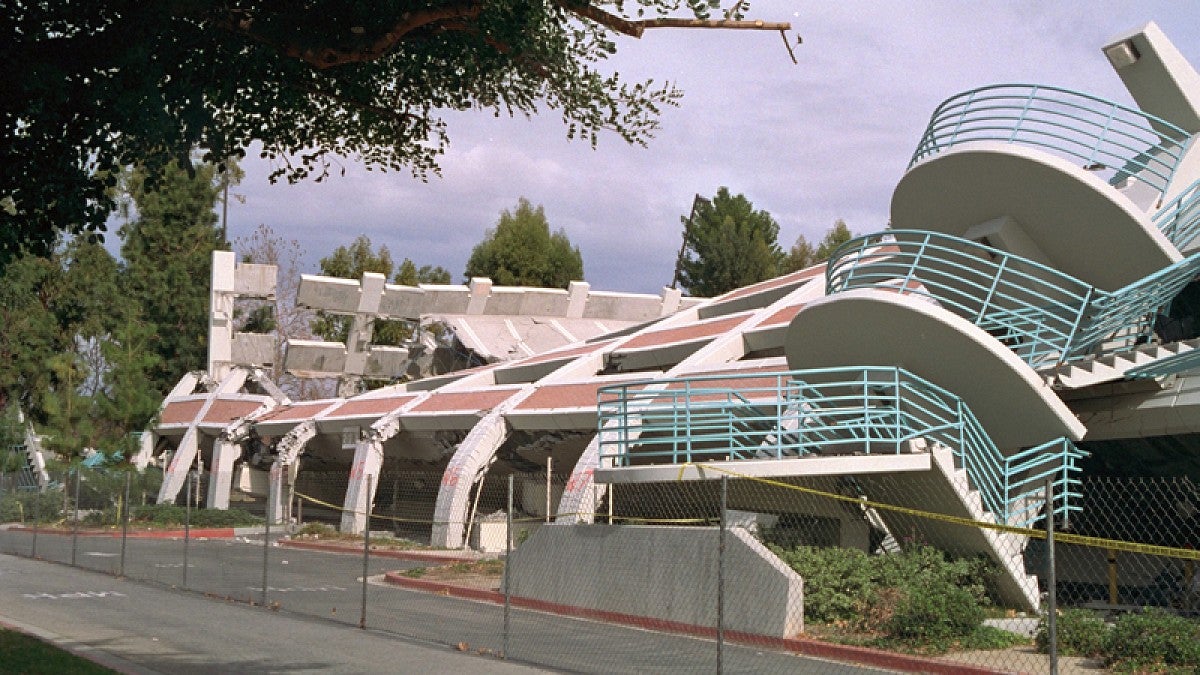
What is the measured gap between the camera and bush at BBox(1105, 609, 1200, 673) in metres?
12.4

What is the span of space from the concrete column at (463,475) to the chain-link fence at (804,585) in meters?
5.26

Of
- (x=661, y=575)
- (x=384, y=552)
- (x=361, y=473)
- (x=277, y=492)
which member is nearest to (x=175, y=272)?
(x=277, y=492)

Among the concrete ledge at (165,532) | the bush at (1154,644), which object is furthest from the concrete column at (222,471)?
the bush at (1154,644)

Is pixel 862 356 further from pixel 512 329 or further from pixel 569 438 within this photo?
pixel 512 329

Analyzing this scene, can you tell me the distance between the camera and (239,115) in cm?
1147

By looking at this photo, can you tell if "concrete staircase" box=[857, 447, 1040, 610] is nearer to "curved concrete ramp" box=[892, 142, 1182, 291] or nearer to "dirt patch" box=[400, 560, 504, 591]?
"curved concrete ramp" box=[892, 142, 1182, 291]

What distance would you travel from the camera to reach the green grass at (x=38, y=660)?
11.5 meters

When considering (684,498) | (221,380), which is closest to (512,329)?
(221,380)

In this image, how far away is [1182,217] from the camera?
60.0 ft

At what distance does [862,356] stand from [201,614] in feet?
33.5

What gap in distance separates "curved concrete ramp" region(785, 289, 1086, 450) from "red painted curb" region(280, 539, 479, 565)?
11.7 meters

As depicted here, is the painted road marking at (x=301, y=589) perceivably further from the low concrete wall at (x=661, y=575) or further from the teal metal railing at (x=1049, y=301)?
the teal metal railing at (x=1049, y=301)

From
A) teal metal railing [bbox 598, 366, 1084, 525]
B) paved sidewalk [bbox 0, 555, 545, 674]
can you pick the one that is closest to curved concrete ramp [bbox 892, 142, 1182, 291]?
teal metal railing [bbox 598, 366, 1084, 525]

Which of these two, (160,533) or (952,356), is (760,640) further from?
(160,533)
